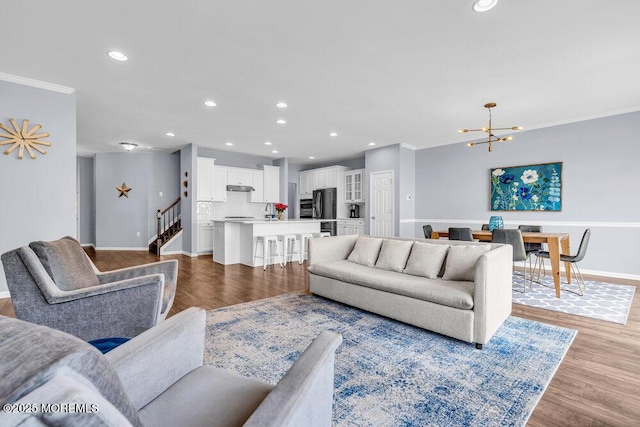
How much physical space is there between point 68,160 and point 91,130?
2.67m

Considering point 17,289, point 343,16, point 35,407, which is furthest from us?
point 343,16

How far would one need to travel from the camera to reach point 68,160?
3930 mm

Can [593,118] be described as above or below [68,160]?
above

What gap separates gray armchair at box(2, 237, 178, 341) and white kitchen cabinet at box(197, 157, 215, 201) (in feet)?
17.6

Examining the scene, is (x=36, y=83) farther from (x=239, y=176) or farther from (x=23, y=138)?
(x=239, y=176)

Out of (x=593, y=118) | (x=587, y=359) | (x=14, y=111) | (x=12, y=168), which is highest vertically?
(x=593, y=118)

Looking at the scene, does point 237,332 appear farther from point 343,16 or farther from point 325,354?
point 343,16

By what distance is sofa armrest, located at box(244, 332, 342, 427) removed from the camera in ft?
2.56

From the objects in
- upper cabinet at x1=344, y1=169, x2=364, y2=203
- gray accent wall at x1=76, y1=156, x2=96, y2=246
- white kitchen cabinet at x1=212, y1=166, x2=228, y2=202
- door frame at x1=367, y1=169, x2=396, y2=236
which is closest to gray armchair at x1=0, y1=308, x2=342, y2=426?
door frame at x1=367, y1=169, x2=396, y2=236

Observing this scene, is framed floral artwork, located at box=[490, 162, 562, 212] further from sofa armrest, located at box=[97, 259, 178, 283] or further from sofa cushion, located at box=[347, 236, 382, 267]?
sofa armrest, located at box=[97, 259, 178, 283]

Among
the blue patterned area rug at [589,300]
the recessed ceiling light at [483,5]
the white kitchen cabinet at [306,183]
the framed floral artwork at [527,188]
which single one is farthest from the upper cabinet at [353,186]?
the recessed ceiling light at [483,5]

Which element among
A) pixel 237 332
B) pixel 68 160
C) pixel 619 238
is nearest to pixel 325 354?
pixel 237 332

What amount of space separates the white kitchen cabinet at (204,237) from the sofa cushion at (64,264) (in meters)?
5.39

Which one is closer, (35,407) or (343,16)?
(35,407)
